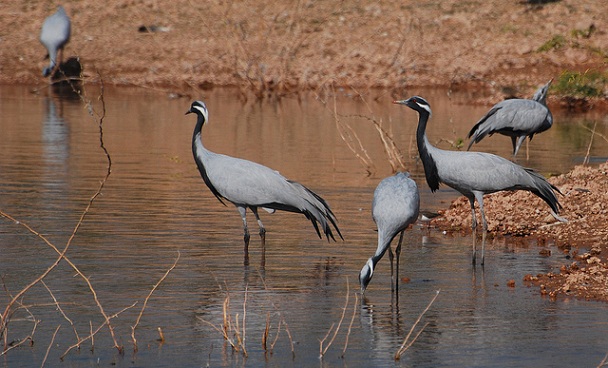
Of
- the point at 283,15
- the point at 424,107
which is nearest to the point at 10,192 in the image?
the point at 424,107

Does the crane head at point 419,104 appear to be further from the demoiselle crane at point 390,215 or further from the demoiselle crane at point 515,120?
the demoiselle crane at point 515,120

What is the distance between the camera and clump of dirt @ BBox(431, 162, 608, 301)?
10461 mm

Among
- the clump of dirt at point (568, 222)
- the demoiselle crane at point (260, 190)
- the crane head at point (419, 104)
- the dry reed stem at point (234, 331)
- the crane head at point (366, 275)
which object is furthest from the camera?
the demoiselle crane at point (260, 190)

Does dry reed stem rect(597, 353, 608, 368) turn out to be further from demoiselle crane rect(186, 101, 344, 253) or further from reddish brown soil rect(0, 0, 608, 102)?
reddish brown soil rect(0, 0, 608, 102)

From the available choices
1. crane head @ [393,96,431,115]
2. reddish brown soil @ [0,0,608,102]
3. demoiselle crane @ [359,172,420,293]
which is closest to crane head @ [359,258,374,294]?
demoiselle crane @ [359,172,420,293]

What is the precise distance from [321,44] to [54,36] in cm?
722

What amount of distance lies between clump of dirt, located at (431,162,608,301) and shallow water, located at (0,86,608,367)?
0.29 m

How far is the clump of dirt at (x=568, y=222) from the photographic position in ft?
34.3

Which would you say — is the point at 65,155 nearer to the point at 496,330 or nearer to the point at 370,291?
the point at 370,291

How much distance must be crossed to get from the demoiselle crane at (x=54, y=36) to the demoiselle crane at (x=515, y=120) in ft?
51.7

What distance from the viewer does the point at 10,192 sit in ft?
49.2

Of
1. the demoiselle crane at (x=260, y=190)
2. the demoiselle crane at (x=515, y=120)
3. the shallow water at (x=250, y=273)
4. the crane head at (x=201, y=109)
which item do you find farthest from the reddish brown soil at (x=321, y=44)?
the demoiselle crane at (x=260, y=190)

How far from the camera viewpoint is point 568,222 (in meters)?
12.9

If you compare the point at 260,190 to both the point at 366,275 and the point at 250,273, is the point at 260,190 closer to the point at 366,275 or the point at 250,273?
the point at 250,273
